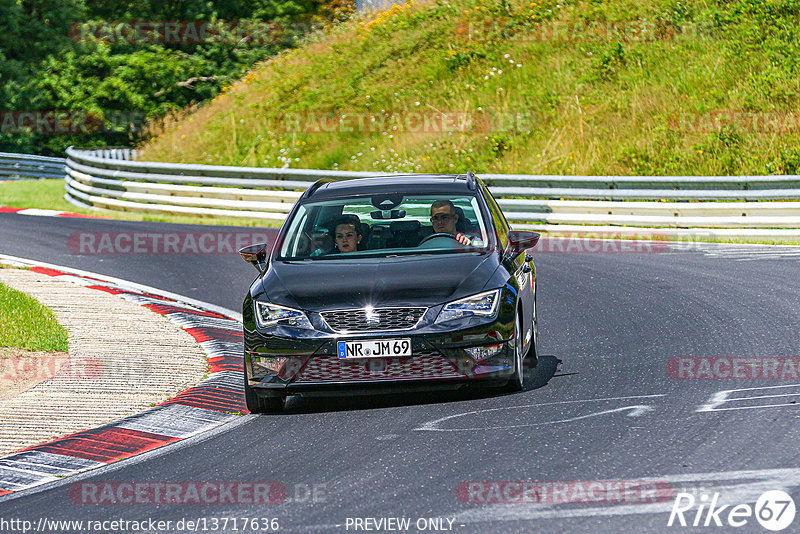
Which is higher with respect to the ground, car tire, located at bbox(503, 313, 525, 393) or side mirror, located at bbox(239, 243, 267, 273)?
side mirror, located at bbox(239, 243, 267, 273)

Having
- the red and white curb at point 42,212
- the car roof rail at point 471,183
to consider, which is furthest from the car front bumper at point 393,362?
the red and white curb at point 42,212

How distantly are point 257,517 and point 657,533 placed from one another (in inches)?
75.2

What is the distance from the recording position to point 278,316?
805cm

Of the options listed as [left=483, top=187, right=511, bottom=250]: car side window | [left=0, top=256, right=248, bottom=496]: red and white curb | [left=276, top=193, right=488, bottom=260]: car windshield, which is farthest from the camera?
[left=483, top=187, right=511, bottom=250]: car side window

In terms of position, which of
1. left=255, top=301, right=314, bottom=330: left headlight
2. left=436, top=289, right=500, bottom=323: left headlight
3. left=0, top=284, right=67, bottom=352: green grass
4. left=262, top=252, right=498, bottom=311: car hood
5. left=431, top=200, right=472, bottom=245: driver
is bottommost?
left=0, top=284, right=67, bottom=352: green grass

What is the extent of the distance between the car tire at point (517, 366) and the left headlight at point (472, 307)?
0.26 metres

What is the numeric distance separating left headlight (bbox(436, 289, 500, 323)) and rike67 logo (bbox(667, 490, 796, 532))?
2.60 metres

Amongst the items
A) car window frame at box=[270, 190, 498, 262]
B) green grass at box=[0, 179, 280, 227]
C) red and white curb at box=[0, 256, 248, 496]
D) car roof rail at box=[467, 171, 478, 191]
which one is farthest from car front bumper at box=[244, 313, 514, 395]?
green grass at box=[0, 179, 280, 227]

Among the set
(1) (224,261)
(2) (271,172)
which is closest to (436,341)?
(1) (224,261)

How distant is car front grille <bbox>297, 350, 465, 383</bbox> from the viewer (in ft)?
25.6

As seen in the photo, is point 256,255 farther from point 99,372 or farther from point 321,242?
point 99,372

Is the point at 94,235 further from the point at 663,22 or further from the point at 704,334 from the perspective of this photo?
the point at 663,22

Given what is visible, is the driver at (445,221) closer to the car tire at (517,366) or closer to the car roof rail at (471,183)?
the car roof rail at (471,183)

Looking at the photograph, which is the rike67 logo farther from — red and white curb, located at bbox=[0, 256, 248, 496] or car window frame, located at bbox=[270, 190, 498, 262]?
car window frame, located at bbox=[270, 190, 498, 262]
